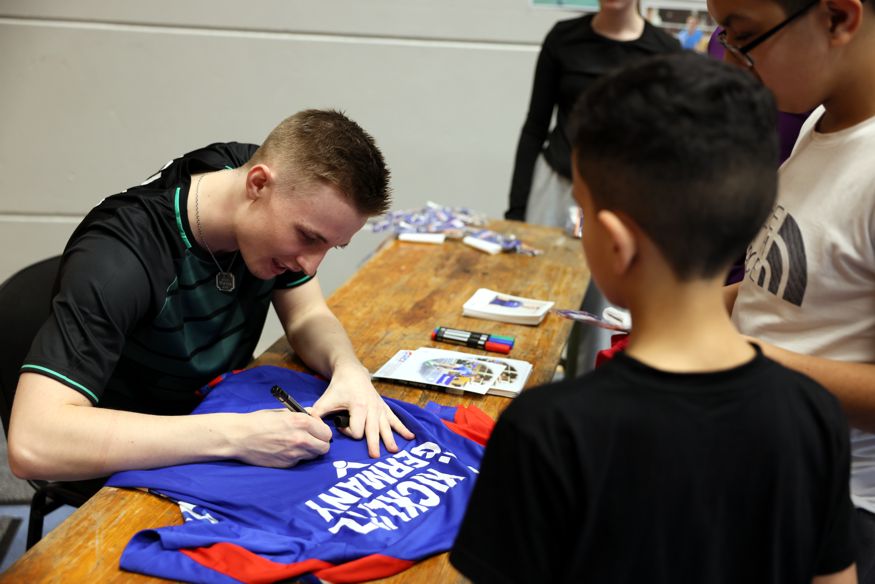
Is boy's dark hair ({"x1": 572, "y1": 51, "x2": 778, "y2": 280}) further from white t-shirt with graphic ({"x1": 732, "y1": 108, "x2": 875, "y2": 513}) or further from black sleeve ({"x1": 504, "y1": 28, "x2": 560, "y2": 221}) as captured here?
black sleeve ({"x1": 504, "y1": 28, "x2": 560, "y2": 221})

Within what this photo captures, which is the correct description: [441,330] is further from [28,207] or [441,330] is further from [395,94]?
[28,207]

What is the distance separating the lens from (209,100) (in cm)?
436

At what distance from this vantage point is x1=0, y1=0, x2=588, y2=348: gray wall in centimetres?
420

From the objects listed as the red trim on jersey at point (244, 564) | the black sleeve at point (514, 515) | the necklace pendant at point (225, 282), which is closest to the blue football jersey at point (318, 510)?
the red trim on jersey at point (244, 564)

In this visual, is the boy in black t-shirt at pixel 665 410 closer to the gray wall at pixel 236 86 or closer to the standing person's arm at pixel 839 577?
the standing person's arm at pixel 839 577

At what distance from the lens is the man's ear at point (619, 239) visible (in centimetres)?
81

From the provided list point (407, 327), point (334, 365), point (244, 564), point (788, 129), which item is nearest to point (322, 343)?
point (334, 365)

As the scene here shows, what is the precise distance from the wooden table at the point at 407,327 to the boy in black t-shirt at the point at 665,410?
441 millimetres

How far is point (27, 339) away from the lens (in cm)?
187

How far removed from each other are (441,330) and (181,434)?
0.87 meters

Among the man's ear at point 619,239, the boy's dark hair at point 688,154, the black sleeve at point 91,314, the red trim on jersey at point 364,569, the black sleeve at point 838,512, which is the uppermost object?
the boy's dark hair at point 688,154

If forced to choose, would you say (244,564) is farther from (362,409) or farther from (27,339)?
(27,339)

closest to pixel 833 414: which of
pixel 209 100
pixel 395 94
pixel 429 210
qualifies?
pixel 429 210

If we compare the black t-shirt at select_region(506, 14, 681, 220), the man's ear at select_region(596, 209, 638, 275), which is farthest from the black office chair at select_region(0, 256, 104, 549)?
the black t-shirt at select_region(506, 14, 681, 220)
